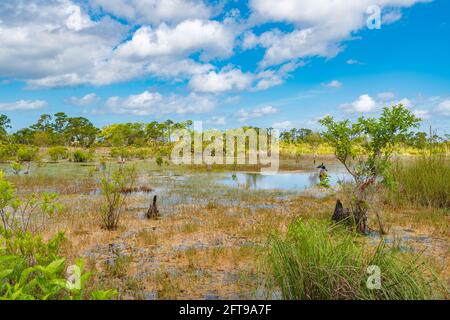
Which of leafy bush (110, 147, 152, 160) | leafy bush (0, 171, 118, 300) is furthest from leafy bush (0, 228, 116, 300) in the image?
leafy bush (110, 147, 152, 160)

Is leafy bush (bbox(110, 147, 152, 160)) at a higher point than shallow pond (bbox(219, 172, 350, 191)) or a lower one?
higher

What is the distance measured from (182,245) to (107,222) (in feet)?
9.47

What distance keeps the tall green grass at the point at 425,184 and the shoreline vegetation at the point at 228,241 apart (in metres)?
0.04

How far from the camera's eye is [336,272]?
4.38 meters

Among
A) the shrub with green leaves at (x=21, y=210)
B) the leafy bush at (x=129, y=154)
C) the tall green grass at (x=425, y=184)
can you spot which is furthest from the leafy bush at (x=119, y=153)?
the tall green grass at (x=425, y=184)

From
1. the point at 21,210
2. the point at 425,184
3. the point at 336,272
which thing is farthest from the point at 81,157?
the point at 336,272

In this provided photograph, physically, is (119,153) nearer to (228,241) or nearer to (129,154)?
(129,154)

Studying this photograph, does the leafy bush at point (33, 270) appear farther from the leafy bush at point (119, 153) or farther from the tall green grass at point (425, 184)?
the leafy bush at point (119, 153)

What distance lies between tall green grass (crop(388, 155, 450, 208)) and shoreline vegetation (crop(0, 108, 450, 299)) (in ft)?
0.13

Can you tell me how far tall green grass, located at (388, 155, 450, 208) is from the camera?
12.4 m

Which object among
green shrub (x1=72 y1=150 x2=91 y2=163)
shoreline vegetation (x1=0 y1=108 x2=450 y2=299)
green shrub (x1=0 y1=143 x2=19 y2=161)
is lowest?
shoreline vegetation (x1=0 y1=108 x2=450 y2=299)

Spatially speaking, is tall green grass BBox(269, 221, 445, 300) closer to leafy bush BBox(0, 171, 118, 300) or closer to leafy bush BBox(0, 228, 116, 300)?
leafy bush BBox(0, 228, 116, 300)

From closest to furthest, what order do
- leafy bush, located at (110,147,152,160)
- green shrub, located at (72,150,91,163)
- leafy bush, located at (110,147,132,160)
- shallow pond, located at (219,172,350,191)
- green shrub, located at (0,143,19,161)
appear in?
1. shallow pond, located at (219,172,350,191)
2. green shrub, located at (0,143,19,161)
3. green shrub, located at (72,150,91,163)
4. leafy bush, located at (110,147,132,160)
5. leafy bush, located at (110,147,152,160)
